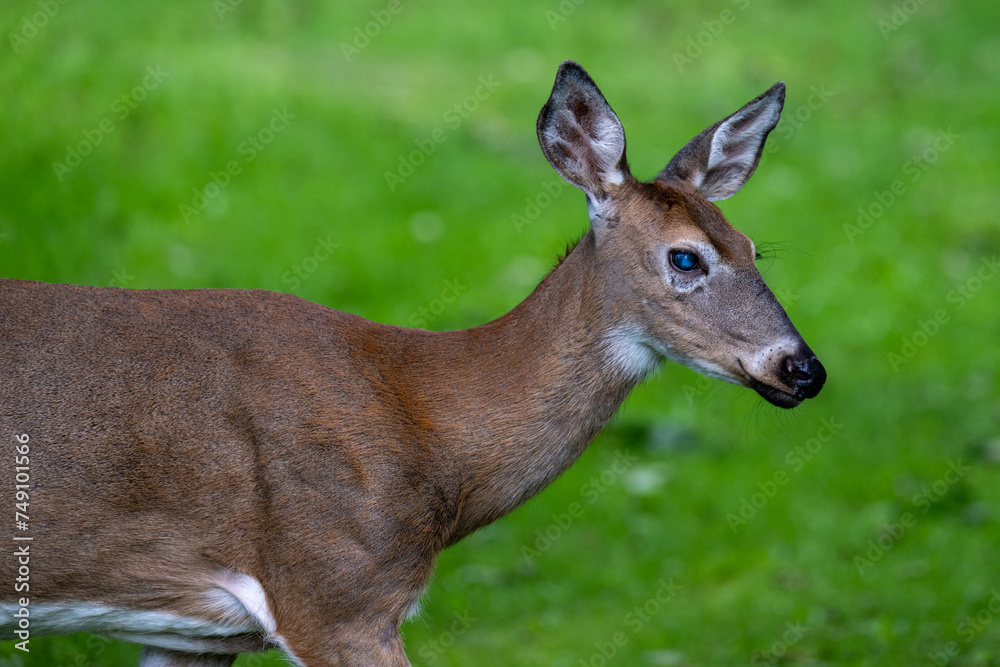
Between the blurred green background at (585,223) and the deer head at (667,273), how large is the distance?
2.08m

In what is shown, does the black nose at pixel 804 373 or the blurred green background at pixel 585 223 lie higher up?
the black nose at pixel 804 373

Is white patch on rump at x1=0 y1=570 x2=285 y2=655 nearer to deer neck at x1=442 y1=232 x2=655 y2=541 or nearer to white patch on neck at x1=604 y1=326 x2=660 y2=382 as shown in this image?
deer neck at x1=442 y1=232 x2=655 y2=541

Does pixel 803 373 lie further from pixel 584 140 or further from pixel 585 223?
pixel 585 223

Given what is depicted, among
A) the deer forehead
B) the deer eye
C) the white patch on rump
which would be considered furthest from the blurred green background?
the deer eye

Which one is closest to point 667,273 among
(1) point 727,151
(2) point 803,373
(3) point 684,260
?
(3) point 684,260

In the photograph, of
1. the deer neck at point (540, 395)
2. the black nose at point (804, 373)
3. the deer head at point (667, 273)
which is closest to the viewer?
the black nose at point (804, 373)

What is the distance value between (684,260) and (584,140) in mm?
609

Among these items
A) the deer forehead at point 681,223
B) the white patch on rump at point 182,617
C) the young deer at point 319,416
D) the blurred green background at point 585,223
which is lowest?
the blurred green background at point 585,223

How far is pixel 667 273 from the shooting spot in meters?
4.67

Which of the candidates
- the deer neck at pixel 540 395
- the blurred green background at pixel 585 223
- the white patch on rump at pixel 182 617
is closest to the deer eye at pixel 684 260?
the deer neck at pixel 540 395

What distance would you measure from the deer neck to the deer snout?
1.75 ft

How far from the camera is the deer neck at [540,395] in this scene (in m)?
4.67

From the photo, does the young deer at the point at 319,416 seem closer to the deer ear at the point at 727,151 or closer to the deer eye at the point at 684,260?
the deer eye at the point at 684,260

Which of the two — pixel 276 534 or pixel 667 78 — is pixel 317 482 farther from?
pixel 667 78
